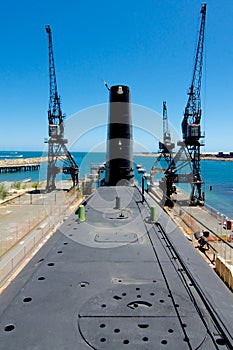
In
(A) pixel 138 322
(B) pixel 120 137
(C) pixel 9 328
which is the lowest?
(C) pixel 9 328

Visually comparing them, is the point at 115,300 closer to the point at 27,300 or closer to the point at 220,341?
the point at 27,300

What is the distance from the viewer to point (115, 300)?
5391 mm

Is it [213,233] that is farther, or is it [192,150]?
[192,150]

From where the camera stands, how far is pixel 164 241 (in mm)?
9445

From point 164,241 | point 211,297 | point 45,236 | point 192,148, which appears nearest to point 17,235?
point 45,236

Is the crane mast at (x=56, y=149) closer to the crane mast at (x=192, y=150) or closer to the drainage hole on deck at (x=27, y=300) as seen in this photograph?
the crane mast at (x=192, y=150)

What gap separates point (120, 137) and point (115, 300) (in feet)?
61.5

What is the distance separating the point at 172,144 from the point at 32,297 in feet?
242

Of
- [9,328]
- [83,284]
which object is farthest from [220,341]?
[9,328]

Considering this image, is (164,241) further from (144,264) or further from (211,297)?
(211,297)

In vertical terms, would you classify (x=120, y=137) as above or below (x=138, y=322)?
above

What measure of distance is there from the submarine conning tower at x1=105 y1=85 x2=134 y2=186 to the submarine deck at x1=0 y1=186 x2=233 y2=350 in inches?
562

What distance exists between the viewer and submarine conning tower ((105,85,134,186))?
2330cm

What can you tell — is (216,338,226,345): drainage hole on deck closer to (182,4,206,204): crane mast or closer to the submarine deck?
the submarine deck
